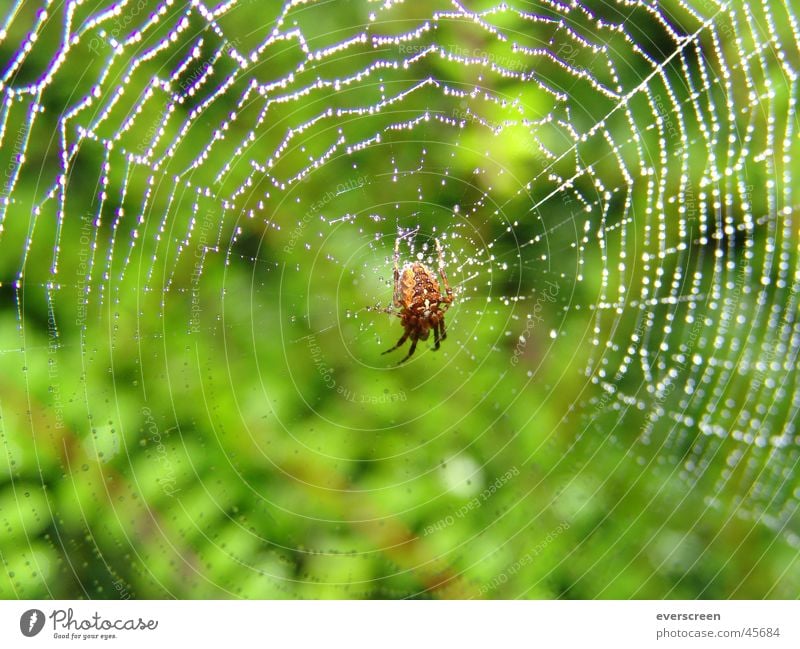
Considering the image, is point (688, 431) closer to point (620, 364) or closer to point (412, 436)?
point (620, 364)

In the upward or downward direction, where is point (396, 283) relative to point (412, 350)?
upward

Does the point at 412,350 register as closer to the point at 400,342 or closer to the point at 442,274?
the point at 400,342
